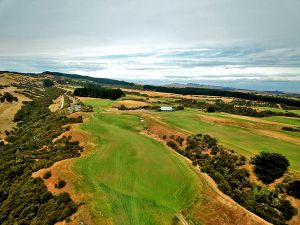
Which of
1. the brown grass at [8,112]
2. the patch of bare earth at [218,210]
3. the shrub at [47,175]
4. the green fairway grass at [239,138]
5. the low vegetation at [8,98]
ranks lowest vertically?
the brown grass at [8,112]

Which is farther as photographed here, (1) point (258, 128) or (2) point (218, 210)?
(1) point (258, 128)

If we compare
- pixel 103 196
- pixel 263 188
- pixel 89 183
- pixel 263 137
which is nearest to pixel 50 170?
pixel 89 183

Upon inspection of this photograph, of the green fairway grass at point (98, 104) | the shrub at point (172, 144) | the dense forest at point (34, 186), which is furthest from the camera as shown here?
the green fairway grass at point (98, 104)

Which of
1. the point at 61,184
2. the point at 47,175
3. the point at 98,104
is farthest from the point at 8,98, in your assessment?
the point at 61,184

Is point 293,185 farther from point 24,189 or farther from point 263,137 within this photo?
point 24,189

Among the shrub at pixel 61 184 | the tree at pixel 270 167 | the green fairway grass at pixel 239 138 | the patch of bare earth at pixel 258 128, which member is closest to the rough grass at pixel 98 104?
the green fairway grass at pixel 239 138

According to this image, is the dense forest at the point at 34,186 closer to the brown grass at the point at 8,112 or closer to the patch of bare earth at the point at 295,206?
the patch of bare earth at the point at 295,206

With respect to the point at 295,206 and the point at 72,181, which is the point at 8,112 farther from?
the point at 295,206
